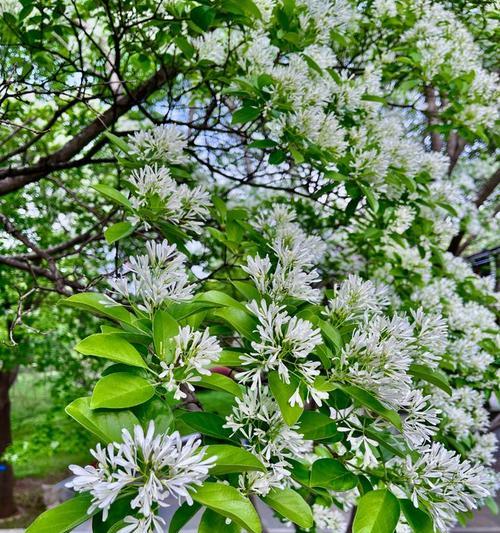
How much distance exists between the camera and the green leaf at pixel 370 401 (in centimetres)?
73

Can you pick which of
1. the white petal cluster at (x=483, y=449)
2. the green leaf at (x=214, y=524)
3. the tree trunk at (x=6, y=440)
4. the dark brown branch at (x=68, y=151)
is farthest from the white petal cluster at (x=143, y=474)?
the tree trunk at (x=6, y=440)

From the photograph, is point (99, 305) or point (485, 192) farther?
point (485, 192)

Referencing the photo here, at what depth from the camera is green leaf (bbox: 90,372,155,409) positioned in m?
0.62

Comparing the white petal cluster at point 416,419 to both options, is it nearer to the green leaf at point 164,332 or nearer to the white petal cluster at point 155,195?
the green leaf at point 164,332

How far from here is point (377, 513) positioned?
70 cm

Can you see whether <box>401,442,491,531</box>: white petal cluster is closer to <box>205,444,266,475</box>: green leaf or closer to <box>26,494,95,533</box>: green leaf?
<box>205,444,266,475</box>: green leaf

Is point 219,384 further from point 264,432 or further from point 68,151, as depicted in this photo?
point 68,151

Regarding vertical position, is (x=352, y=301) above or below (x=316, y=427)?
above

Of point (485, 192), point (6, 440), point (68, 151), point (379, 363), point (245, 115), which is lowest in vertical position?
point (6, 440)

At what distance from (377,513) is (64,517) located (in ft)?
1.41

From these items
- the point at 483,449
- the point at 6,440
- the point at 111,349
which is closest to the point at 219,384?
the point at 111,349

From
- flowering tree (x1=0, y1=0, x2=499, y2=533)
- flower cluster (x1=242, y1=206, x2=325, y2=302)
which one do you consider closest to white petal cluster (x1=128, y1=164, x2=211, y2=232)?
flowering tree (x1=0, y1=0, x2=499, y2=533)

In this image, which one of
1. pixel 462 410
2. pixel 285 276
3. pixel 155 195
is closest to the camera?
pixel 285 276

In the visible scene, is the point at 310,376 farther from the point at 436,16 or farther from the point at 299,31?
the point at 436,16
